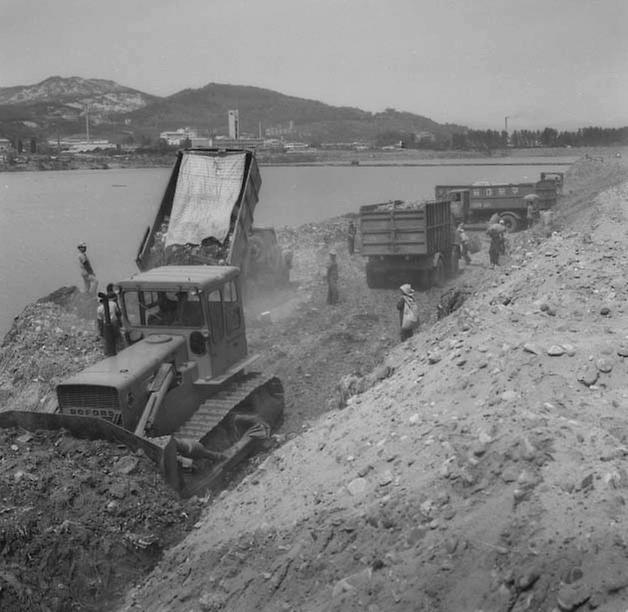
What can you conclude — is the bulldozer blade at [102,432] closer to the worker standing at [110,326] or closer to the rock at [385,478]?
the worker standing at [110,326]

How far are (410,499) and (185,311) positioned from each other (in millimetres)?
4338

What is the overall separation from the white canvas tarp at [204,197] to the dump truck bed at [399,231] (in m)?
3.39

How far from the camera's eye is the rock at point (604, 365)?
6.47 m

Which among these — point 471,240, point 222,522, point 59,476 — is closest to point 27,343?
point 59,476

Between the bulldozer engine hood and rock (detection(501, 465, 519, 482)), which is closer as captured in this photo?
rock (detection(501, 465, 519, 482))

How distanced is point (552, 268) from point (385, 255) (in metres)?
7.25

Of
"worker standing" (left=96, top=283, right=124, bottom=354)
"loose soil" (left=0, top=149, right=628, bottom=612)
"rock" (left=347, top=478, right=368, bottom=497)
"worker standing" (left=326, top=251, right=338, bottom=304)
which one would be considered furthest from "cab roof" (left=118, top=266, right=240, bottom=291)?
"worker standing" (left=326, top=251, right=338, bottom=304)

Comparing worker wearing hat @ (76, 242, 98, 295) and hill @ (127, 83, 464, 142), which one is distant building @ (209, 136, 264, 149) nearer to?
worker wearing hat @ (76, 242, 98, 295)

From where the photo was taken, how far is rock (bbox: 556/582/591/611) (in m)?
4.23

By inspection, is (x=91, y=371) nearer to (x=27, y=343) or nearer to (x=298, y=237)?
(x=27, y=343)

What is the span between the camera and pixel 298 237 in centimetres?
2609

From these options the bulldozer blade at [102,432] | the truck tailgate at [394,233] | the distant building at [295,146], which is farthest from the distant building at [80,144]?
the bulldozer blade at [102,432]

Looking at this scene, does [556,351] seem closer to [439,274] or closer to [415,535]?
[415,535]

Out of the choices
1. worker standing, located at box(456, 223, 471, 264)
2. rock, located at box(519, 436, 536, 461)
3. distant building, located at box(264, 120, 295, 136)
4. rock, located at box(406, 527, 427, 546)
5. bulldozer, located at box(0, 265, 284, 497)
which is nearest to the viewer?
rock, located at box(406, 527, 427, 546)
